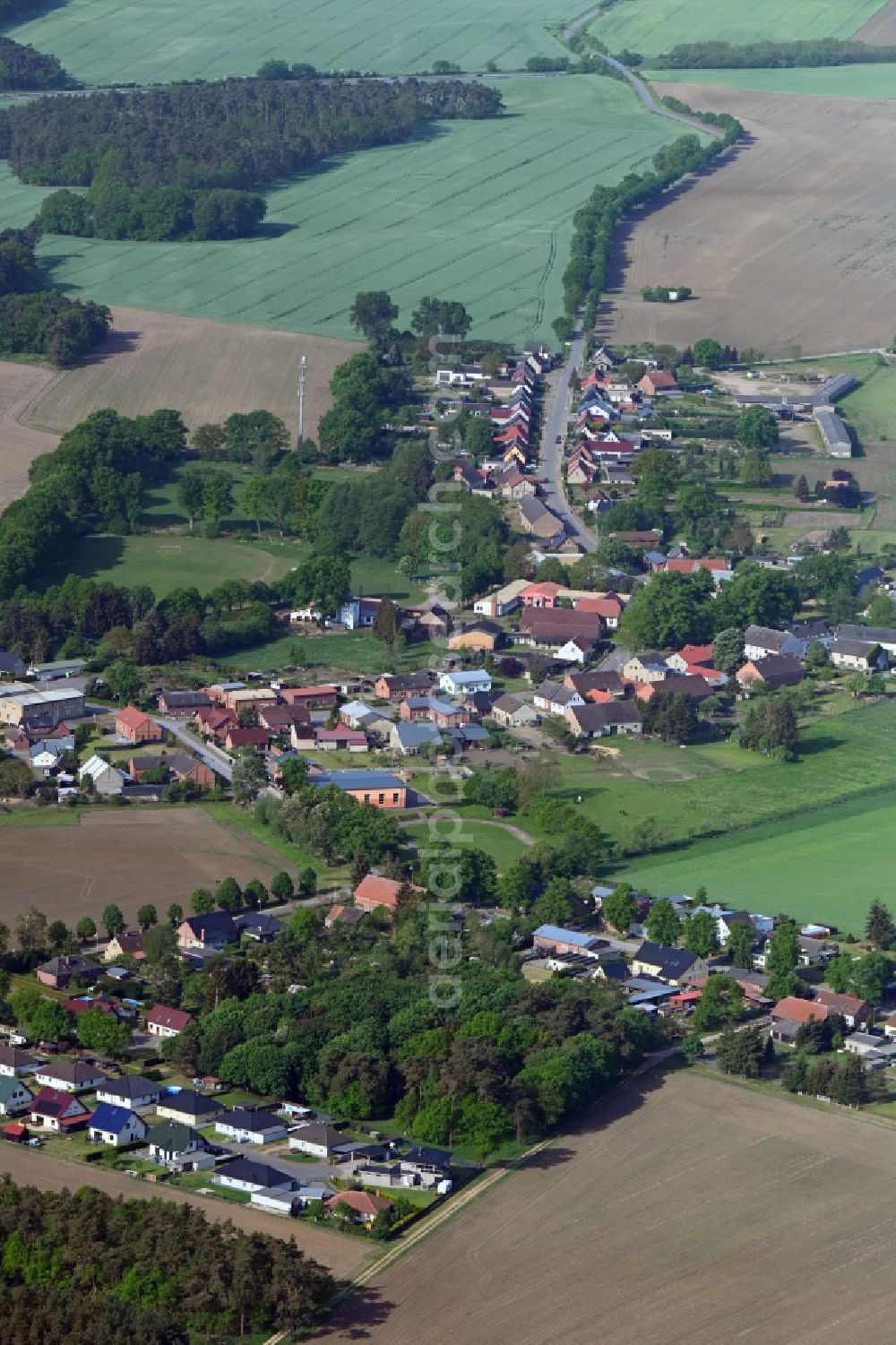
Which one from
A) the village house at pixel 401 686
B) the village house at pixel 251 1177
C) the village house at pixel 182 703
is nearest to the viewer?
the village house at pixel 251 1177

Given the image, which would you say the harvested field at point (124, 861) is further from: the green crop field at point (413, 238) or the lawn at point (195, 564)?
the green crop field at point (413, 238)

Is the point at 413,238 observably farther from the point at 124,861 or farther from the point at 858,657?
the point at 124,861

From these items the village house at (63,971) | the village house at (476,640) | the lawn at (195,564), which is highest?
the lawn at (195,564)

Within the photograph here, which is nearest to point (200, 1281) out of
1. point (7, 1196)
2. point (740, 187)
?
point (7, 1196)

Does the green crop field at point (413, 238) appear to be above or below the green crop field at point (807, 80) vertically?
below

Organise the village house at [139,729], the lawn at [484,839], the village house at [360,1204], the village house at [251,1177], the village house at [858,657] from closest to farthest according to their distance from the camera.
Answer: the village house at [360,1204] → the village house at [251,1177] → the lawn at [484,839] → the village house at [139,729] → the village house at [858,657]

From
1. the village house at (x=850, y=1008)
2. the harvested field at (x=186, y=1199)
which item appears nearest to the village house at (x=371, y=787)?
the village house at (x=850, y=1008)

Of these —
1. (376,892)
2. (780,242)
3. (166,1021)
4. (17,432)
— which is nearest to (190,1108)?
(166,1021)
